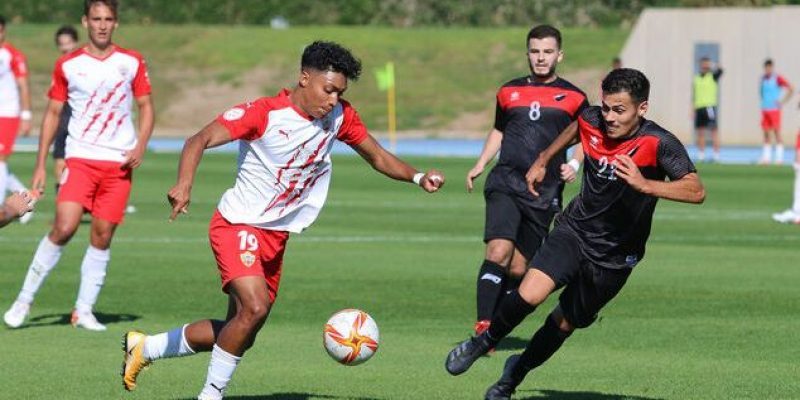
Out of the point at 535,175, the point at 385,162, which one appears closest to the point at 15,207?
the point at 385,162

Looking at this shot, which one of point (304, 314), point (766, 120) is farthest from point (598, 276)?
point (766, 120)

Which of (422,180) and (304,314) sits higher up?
(422,180)

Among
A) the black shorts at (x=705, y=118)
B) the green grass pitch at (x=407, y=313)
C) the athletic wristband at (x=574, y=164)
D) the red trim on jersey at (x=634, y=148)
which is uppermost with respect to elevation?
the red trim on jersey at (x=634, y=148)

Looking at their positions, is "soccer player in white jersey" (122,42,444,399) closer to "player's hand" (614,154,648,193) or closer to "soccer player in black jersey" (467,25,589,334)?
"player's hand" (614,154,648,193)

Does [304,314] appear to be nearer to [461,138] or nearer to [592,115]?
[592,115]

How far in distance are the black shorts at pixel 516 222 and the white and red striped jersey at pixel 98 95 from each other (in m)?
2.76

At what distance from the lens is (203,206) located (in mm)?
25391

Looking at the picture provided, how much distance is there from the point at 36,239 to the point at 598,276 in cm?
1164

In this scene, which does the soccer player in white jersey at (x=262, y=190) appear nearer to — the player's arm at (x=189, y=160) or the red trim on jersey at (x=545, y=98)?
the player's arm at (x=189, y=160)

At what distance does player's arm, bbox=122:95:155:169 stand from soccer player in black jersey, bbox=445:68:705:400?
140 inches

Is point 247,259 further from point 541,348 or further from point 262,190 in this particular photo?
point 541,348

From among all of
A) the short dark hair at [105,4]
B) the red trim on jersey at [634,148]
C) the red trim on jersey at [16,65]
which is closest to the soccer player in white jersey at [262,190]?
the red trim on jersey at [634,148]

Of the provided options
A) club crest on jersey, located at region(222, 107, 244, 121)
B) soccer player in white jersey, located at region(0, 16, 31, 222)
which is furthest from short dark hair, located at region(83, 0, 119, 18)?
soccer player in white jersey, located at region(0, 16, 31, 222)

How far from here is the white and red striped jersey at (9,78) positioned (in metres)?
19.1
